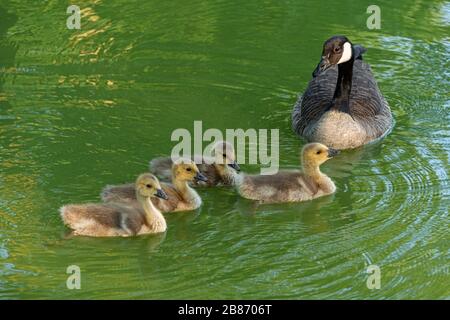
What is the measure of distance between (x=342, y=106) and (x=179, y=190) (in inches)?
120

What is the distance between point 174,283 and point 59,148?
3.18m

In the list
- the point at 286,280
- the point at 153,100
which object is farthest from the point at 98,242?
the point at 153,100

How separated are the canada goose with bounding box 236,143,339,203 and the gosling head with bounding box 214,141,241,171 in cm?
18

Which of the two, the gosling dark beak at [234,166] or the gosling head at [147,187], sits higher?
the gosling dark beak at [234,166]

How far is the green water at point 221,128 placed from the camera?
28.1ft

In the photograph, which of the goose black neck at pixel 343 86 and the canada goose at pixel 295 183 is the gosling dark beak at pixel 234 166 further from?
the goose black neck at pixel 343 86

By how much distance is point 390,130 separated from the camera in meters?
12.4

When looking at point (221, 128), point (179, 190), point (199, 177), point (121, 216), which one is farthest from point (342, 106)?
point (121, 216)

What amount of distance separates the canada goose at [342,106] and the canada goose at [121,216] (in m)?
2.91

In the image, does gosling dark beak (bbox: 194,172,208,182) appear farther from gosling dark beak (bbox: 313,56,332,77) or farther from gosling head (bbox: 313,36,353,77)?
gosling head (bbox: 313,36,353,77)

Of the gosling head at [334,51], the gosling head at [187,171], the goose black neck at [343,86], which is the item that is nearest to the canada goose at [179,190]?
the gosling head at [187,171]

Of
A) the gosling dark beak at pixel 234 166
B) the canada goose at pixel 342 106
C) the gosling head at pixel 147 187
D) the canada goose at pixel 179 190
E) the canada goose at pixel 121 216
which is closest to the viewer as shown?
the canada goose at pixel 121 216

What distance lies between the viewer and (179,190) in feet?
32.3

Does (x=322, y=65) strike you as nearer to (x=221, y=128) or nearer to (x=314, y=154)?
(x=221, y=128)
